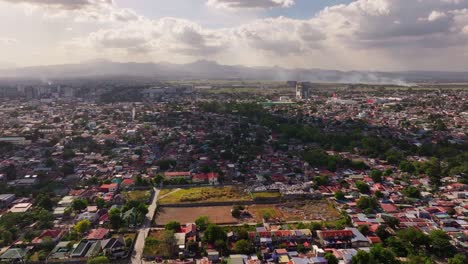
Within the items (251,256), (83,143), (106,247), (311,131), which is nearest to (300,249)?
(251,256)

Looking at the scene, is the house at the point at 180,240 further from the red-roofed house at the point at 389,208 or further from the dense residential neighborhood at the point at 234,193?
the red-roofed house at the point at 389,208

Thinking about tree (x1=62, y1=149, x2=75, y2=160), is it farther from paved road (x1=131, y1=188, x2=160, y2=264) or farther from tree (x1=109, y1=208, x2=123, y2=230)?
tree (x1=109, y1=208, x2=123, y2=230)

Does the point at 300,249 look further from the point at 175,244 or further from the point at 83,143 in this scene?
the point at 83,143

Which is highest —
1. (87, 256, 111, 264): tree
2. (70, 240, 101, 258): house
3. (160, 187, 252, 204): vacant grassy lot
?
(160, 187, 252, 204): vacant grassy lot

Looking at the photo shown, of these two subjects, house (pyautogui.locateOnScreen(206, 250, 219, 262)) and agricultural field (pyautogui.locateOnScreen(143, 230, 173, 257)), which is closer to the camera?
house (pyautogui.locateOnScreen(206, 250, 219, 262))

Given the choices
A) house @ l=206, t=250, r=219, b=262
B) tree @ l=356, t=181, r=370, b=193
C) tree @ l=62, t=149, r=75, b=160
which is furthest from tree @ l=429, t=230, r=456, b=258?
tree @ l=62, t=149, r=75, b=160

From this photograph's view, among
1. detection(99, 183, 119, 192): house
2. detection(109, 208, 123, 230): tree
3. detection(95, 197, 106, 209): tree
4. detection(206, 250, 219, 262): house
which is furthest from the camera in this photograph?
detection(99, 183, 119, 192): house

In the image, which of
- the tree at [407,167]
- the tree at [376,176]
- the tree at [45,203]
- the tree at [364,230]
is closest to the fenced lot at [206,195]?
the tree at [45,203]
